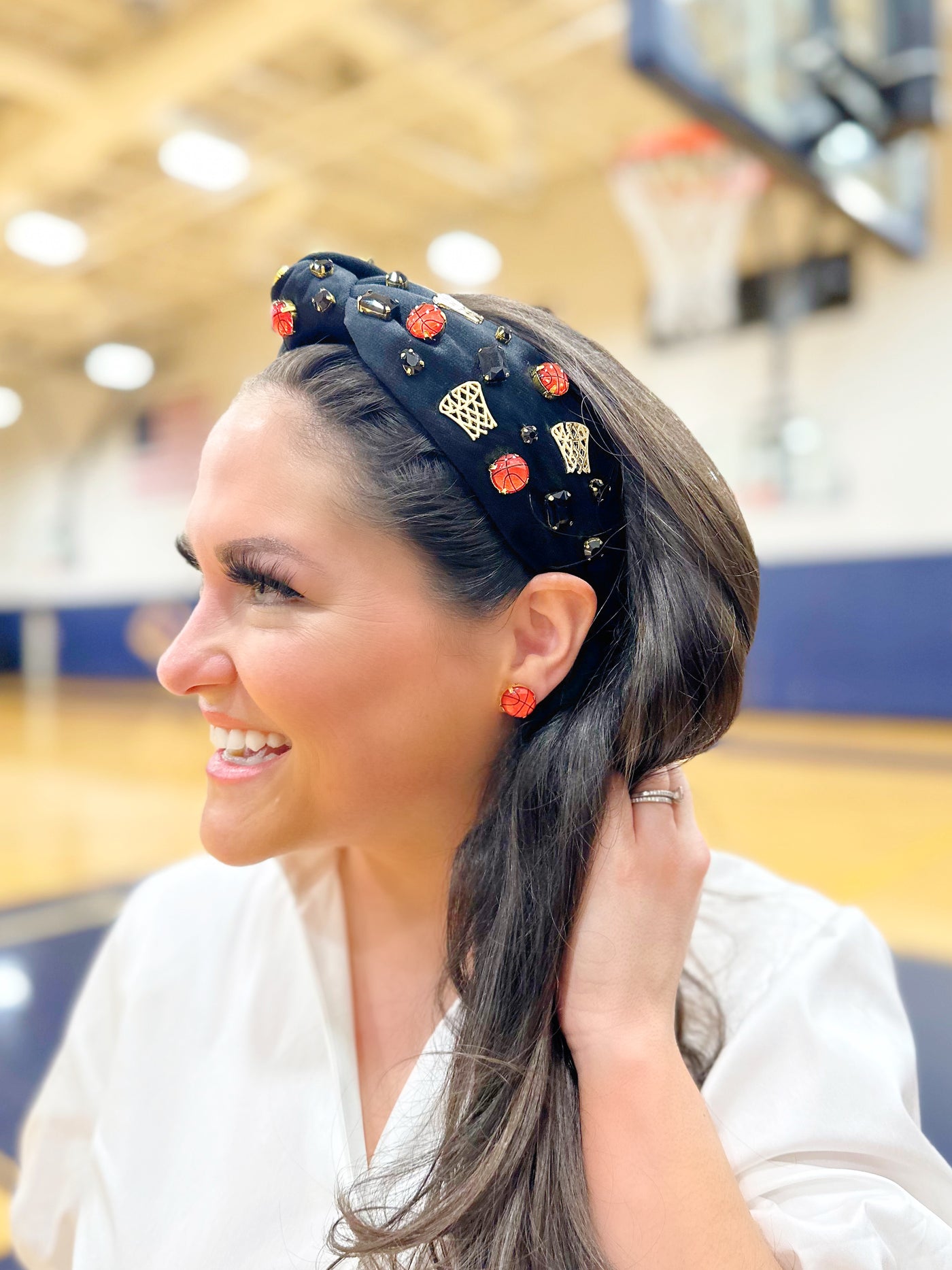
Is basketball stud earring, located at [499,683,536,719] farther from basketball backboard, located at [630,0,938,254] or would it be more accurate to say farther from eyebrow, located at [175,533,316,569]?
basketball backboard, located at [630,0,938,254]

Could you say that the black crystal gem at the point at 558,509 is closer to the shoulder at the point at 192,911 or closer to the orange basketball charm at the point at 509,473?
the orange basketball charm at the point at 509,473

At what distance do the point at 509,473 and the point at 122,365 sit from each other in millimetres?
11848

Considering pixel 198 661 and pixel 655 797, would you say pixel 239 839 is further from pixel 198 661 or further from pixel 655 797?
pixel 655 797

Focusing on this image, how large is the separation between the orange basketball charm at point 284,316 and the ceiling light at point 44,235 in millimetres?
8324

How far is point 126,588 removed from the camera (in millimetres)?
12406

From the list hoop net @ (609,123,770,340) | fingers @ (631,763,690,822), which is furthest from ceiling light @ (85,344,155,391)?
fingers @ (631,763,690,822)

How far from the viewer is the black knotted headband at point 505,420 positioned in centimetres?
85

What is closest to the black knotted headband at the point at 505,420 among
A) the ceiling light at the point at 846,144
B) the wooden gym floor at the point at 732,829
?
the wooden gym floor at the point at 732,829

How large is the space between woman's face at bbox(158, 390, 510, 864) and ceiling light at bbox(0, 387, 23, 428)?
13742 mm

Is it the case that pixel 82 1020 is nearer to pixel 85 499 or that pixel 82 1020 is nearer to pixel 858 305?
pixel 858 305

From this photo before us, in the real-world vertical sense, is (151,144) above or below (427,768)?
above

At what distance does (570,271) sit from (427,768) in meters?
8.38

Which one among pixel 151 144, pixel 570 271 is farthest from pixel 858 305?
pixel 151 144

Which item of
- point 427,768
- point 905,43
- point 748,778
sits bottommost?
point 748,778
